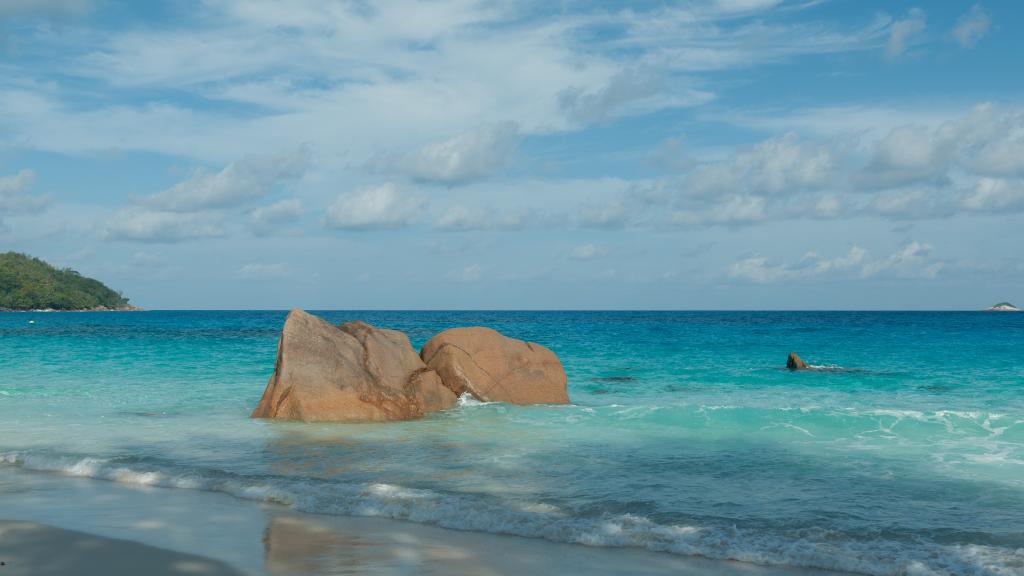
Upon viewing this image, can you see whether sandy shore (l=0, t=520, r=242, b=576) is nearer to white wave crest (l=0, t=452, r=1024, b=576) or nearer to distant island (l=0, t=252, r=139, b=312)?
white wave crest (l=0, t=452, r=1024, b=576)

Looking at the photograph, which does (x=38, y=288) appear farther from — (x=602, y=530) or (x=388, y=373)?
(x=602, y=530)

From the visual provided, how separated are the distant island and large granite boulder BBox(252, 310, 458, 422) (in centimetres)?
17277

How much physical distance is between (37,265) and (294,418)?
644 ft

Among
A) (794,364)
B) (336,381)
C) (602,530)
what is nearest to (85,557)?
(602,530)

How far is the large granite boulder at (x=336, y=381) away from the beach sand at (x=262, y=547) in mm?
6275

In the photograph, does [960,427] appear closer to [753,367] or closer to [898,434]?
[898,434]

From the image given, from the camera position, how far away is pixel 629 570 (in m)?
7.16

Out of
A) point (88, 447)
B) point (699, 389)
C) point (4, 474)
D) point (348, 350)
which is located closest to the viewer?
point (4, 474)

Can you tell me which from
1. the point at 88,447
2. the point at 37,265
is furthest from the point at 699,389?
the point at 37,265

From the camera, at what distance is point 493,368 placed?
19.0 meters

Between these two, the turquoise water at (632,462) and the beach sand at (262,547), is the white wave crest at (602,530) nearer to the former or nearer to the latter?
the turquoise water at (632,462)

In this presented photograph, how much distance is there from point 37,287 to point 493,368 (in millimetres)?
174492

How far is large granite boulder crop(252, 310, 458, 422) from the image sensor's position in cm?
1575

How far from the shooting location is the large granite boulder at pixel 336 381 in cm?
1575
